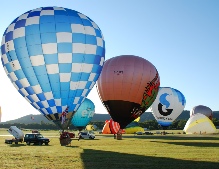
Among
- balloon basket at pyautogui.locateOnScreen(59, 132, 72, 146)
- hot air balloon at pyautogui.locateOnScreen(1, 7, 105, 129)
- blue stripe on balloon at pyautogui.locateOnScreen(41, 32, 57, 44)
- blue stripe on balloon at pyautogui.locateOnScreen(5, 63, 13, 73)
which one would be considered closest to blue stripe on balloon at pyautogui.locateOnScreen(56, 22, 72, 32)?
hot air balloon at pyautogui.locateOnScreen(1, 7, 105, 129)

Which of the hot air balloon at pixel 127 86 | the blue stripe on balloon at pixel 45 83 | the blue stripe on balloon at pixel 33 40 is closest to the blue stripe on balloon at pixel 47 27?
the blue stripe on balloon at pixel 33 40

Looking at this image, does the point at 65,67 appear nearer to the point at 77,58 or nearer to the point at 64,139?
the point at 77,58

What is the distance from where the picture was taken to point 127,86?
40719mm

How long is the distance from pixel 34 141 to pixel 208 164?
22609mm

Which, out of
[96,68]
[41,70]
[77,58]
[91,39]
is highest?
[91,39]

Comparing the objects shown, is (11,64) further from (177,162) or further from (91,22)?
(177,162)

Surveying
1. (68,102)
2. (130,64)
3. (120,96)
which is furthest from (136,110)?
(68,102)

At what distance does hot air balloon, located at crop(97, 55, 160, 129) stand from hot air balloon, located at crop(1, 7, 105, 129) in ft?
39.9

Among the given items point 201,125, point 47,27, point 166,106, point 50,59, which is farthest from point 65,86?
point 201,125

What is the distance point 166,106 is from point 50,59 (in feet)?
121

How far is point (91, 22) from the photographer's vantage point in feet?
99.6

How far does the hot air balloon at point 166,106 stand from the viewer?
2399 inches

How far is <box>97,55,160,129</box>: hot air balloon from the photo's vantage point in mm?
40750

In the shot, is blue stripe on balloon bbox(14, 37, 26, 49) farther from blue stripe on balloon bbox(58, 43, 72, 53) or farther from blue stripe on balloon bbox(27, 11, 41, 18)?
blue stripe on balloon bbox(58, 43, 72, 53)
